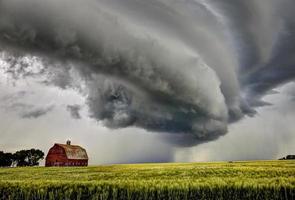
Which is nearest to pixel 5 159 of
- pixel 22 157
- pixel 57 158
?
pixel 22 157

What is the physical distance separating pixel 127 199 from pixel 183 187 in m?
2.90

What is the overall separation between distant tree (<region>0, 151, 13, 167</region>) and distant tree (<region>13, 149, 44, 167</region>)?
1548mm

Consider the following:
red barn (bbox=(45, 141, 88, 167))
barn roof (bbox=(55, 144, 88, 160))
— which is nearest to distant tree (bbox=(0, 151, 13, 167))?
red barn (bbox=(45, 141, 88, 167))

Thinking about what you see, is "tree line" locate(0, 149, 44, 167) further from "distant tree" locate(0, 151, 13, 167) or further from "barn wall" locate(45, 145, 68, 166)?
"barn wall" locate(45, 145, 68, 166)

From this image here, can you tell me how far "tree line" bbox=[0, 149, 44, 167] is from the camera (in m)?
110

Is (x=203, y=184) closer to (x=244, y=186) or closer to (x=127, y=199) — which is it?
(x=244, y=186)

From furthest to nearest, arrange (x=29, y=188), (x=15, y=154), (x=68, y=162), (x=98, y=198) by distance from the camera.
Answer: (x=15, y=154) < (x=68, y=162) < (x=29, y=188) < (x=98, y=198)

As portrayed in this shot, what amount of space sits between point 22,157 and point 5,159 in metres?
6.33

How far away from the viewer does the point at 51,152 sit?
277 feet

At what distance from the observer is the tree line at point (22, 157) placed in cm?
11012

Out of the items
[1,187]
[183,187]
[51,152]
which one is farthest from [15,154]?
[183,187]

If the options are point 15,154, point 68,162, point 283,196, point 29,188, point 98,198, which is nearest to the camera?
point 283,196

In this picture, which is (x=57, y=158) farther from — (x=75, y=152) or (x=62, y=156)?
(x=75, y=152)

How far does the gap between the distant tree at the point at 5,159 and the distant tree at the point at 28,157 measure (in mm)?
1548
